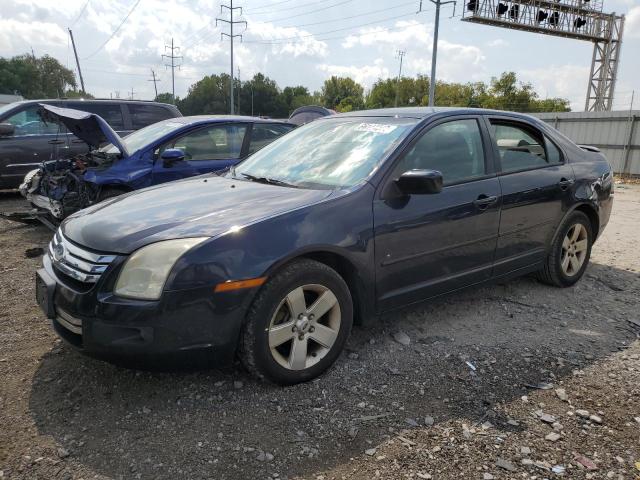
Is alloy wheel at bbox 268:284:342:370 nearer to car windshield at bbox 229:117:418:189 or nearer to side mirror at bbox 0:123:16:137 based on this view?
car windshield at bbox 229:117:418:189

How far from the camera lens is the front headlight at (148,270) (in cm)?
254

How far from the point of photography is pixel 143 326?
253cm

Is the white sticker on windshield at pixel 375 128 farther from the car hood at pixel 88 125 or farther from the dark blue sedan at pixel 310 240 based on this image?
the car hood at pixel 88 125

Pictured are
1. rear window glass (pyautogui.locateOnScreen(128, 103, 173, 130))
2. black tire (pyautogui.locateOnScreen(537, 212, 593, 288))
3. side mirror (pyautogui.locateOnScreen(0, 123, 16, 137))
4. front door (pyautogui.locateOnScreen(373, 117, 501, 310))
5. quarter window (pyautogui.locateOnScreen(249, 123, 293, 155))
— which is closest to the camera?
front door (pyautogui.locateOnScreen(373, 117, 501, 310))

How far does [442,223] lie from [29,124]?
794cm

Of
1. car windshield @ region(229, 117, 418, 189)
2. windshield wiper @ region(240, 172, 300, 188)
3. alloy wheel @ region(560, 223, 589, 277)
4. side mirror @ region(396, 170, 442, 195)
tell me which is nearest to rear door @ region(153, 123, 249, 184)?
car windshield @ region(229, 117, 418, 189)

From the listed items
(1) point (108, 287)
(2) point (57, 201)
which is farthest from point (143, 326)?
(2) point (57, 201)

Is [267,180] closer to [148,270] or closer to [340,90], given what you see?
[148,270]

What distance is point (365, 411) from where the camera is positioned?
2754 mm

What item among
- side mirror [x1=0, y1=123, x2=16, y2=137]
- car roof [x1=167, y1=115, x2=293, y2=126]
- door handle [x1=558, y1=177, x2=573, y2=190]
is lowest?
door handle [x1=558, y1=177, x2=573, y2=190]

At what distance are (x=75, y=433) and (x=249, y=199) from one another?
153 centimetres

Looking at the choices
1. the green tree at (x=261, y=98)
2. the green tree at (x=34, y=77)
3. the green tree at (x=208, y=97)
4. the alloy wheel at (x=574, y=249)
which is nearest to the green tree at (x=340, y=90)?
the green tree at (x=261, y=98)

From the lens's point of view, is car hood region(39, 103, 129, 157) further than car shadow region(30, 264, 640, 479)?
Yes

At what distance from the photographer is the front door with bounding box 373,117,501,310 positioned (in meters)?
3.24
